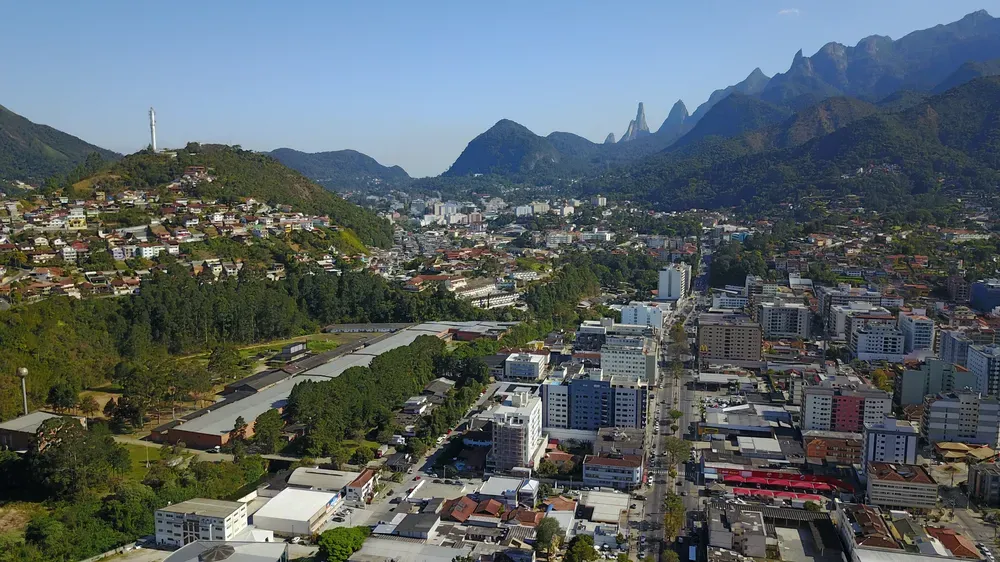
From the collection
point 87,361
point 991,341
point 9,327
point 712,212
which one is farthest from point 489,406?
point 712,212

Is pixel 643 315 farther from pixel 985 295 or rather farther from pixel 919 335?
pixel 985 295

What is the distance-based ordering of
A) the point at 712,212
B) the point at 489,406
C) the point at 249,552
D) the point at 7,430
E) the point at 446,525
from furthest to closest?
the point at 712,212
the point at 489,406
the point at 7,430
the point at 446,525
the point at 249,552

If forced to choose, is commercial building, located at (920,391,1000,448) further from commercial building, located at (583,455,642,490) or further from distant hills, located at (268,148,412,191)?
distant hills, located at (268,148,412,191)

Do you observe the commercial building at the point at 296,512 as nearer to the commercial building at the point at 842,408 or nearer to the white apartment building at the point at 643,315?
the commercial building at the point at 842,408

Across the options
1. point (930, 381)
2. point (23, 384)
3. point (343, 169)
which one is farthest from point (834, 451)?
point (343, 169)

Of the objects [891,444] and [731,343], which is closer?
[891,444]

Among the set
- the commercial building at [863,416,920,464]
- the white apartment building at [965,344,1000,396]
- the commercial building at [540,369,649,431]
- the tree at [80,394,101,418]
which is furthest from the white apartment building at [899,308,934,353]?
the tree at [80,394,101,418]

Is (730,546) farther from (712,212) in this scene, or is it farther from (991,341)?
(712,212)

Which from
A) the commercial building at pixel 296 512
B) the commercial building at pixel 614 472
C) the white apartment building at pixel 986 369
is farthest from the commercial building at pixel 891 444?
the commercial building at pixel 296 512
